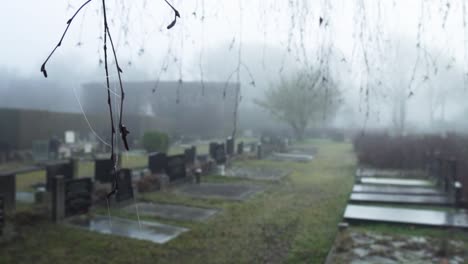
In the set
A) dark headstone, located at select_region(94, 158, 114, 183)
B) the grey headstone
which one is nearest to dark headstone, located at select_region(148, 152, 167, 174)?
dark headstone, located at select_region(94, 158, 114, 183)

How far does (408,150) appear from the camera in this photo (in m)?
13.9

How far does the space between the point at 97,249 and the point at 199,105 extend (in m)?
21.1

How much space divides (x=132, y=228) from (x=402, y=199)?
5.95m

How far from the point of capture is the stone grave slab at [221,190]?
8.81m

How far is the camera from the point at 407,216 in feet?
21.6

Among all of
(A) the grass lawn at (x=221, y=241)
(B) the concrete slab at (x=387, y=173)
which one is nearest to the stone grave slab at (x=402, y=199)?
(A) the grass lawn at (x=221, y=241)

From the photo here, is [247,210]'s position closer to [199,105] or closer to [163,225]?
[163,225]

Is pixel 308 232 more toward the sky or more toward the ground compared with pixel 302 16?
more toward the ground

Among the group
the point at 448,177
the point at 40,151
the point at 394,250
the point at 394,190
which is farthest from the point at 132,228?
the point at 40,151

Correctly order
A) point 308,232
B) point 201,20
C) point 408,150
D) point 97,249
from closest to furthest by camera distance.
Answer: point 201,20 → point 97,249 → point 308,232 → point 408,150

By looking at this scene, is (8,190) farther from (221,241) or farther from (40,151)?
(40,151)

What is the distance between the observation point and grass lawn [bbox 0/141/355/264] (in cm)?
461

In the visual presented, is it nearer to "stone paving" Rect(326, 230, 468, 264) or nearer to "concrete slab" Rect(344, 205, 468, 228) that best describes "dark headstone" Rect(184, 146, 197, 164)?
"concrete slab" Rect(344, 205, 468, 228)

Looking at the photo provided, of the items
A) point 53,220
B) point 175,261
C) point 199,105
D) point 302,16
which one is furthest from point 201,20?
point 199,105
